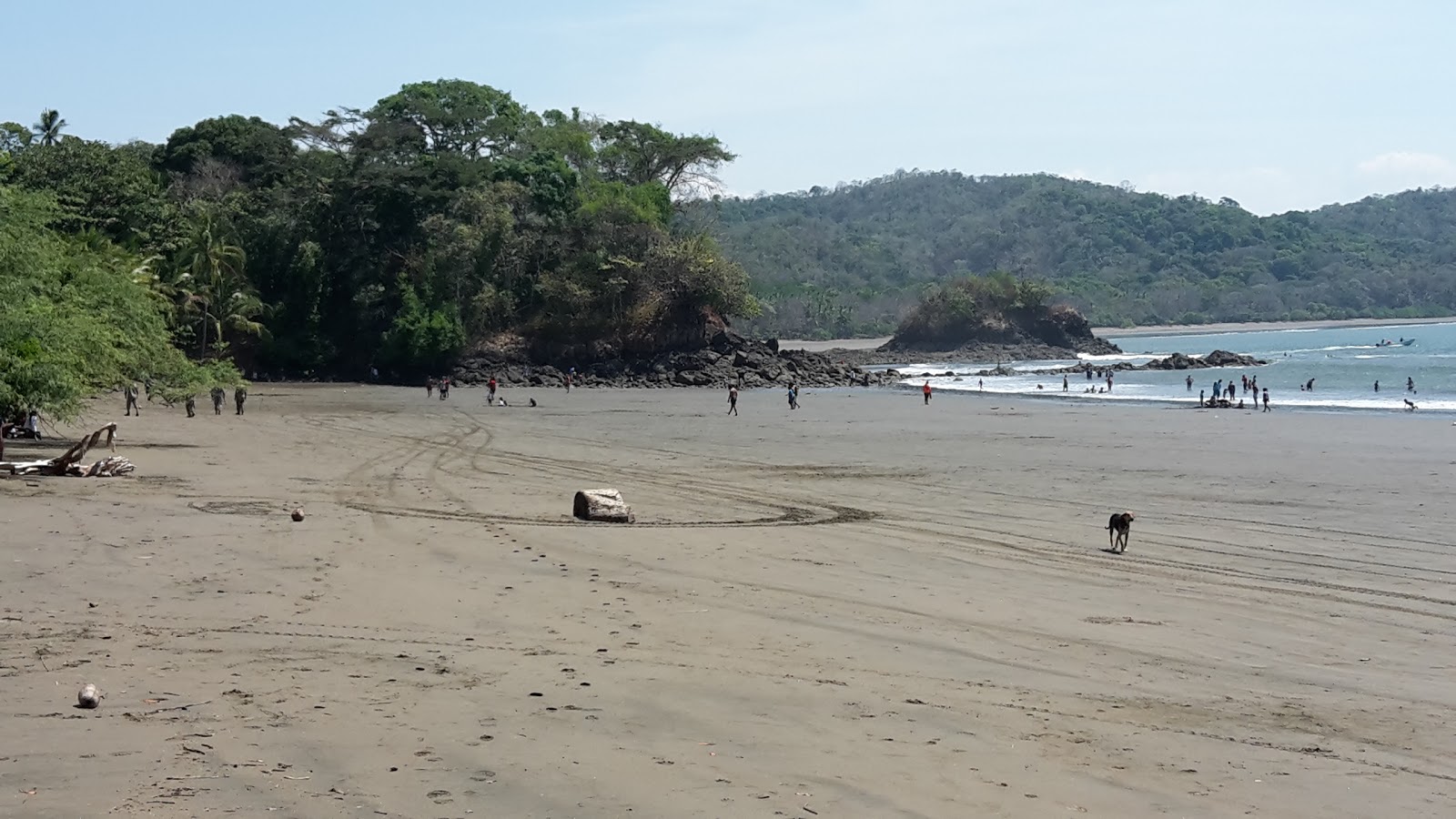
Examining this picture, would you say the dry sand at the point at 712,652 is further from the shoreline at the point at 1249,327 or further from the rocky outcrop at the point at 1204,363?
the shoreline at the point at 1249,327

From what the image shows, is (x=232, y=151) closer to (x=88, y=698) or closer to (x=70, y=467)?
(x=70, y=467)

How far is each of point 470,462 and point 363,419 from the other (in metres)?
14.3

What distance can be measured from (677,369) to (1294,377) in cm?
3573

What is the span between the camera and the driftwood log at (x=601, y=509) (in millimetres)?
16203

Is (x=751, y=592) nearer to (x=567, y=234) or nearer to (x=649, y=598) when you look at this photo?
(x=649, y=598)

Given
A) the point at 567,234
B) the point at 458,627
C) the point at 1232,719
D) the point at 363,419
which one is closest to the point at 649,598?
the point at 458,627

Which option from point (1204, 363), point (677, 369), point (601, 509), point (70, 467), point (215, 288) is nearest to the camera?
point (601, 509)

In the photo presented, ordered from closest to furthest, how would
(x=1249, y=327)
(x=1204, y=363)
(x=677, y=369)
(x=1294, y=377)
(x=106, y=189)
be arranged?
(x=106, y=189) → (x=677, y=369) → (x=1294, y=377) → (x=1204, y=363) → (x=1249, y=327)

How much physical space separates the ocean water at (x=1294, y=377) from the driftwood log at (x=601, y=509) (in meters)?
40.1

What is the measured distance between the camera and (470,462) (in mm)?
25406

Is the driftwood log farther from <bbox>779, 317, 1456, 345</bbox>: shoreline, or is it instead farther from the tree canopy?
<bbox>779, 317, 1456, 345</bbox>: shoreline

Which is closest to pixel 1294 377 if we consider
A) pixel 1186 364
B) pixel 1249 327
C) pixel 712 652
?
pixel 1186 364

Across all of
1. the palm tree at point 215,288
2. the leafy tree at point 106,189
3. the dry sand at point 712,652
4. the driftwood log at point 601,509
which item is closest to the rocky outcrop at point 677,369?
the palm tree at point 215,288

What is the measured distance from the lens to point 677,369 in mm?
66875
